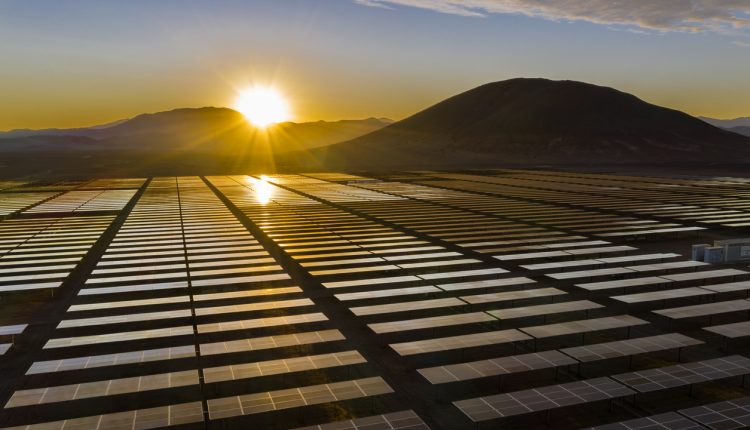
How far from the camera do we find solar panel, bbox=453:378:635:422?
20156 mm

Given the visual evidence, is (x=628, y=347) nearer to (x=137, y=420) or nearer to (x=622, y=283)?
(x=622, y=283)

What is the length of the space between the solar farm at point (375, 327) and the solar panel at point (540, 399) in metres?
0.08

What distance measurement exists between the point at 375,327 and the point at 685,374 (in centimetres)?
1341

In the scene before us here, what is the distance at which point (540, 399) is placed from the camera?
21031 millimetres

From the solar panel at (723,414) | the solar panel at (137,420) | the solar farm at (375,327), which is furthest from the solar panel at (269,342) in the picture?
the solar panel at (723,414)

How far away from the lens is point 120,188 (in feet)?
421

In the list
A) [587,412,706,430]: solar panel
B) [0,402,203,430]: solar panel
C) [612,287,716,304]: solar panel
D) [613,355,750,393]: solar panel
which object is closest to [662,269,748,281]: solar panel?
[612,287,716,304]: solar panel

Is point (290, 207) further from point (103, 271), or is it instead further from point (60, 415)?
point (60, 415)

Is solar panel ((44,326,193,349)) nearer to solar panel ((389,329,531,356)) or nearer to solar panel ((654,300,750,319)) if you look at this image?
solar panel ((389,329,531,356))

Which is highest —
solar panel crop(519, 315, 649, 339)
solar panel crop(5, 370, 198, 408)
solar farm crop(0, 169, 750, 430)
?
solar panel crop(519, 315, 649, 339)

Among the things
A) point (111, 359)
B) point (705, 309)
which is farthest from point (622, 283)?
point (111, 359)

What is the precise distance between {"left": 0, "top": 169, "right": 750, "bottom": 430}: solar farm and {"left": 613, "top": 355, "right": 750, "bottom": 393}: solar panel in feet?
0.32

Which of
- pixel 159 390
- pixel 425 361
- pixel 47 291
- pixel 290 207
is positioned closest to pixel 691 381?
pixel 425 361

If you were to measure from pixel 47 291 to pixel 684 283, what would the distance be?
40.6 m
